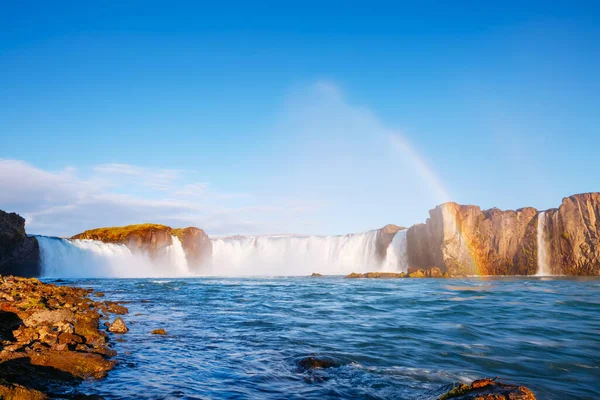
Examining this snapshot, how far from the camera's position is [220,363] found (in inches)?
385

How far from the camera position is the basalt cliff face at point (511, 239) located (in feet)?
212

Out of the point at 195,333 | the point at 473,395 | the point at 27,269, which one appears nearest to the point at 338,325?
the point at 195,333

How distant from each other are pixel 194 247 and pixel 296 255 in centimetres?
2528

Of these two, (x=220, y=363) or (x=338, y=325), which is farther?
(x=338, y=325)

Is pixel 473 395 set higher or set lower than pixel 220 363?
higher

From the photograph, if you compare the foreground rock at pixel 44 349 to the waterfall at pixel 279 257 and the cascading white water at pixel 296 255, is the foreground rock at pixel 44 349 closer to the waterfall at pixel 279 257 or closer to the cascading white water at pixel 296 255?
the waterfall at pixel 279 257

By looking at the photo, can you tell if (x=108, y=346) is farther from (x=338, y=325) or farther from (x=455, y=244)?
(x=455, y=244)

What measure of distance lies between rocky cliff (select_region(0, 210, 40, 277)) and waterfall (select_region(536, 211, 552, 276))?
87.0 m

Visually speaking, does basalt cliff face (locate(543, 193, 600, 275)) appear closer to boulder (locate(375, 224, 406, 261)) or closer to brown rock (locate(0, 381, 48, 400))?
boulder (locate(375, 224, 406, 261))

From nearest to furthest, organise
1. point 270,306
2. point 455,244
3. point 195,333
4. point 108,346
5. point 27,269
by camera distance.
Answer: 1. point 108,346
2. point 195,333
3. point 270,306
4. point 27,269
5. point 455,244

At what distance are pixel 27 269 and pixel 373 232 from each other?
65.0 meters

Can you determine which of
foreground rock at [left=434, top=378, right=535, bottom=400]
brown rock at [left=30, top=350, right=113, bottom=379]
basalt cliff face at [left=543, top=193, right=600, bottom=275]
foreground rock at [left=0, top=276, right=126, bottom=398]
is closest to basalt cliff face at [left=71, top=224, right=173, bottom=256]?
foreground rock at [left=0, top=276, right=126, bottom=398]

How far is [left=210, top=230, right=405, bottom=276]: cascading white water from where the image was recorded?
271 feet

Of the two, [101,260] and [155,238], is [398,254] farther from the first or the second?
[101,260]
